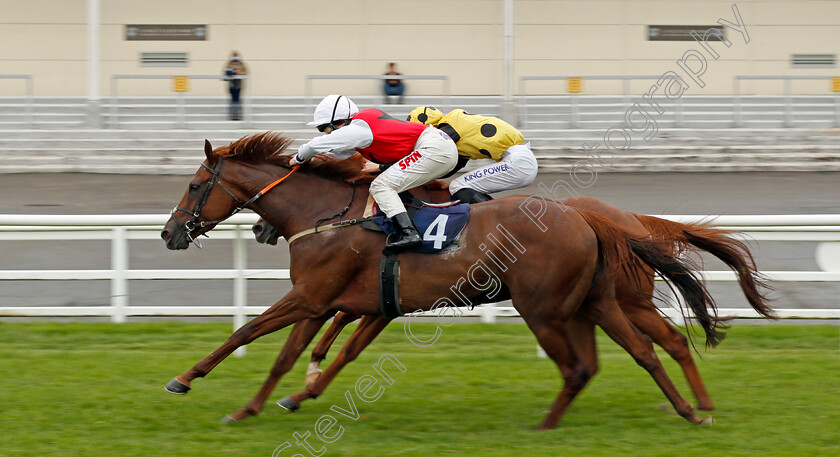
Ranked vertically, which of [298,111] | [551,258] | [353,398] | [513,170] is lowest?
[353,398]

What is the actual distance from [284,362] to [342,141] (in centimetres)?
132

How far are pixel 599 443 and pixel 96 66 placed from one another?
1491 centimetres

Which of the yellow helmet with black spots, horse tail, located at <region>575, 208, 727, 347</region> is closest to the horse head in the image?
the yellow helmet with black spots

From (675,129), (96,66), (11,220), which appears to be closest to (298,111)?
(96,66)

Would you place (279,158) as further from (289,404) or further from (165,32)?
(165,32)

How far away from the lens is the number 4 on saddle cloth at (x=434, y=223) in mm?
5020

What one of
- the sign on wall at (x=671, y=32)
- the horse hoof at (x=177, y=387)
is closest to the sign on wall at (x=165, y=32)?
the sign on wall at (x=671, y=32)

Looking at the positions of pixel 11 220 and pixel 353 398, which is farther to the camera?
pixel 11 220

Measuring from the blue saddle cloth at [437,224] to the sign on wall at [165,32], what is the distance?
49.7 ft

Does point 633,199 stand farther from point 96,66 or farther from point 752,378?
point 96,66

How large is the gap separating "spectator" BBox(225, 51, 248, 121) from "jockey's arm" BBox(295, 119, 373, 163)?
11.7m

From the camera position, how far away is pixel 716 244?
5773 mm

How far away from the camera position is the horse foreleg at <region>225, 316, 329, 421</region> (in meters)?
5.06

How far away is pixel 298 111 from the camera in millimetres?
17359
